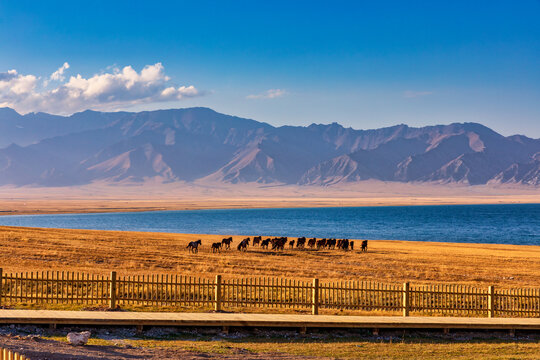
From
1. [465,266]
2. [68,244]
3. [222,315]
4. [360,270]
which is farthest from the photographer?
[68,244]

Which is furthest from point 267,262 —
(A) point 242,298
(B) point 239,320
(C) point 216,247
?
(B) point 239,320

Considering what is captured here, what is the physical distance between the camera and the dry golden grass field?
125 feet

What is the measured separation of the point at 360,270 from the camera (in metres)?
42.7

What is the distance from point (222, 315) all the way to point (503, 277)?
2462cm

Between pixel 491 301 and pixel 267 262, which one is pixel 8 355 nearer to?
pixel 491 301

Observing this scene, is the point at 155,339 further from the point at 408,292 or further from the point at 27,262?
the point at 27,262

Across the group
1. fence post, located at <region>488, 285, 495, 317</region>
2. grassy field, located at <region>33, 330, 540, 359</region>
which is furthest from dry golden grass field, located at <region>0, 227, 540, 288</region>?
grassy field, located at <region>33, 330, 540, 359</region>

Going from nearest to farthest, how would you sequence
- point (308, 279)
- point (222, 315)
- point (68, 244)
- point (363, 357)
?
point (363, 357)
point (222, 315)
point (308, 279)
point (68, 244)

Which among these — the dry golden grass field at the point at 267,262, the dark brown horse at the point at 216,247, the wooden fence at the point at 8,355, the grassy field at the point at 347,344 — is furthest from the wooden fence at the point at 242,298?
the dark brown horse at the point at 216,247

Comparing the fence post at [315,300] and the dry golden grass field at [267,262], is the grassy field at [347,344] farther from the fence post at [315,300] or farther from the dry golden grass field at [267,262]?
the dry golden grass field at [267,262]

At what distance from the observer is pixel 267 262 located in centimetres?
4612

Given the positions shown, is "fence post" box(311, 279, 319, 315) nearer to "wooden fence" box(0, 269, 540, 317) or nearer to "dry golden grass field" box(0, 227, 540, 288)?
"wooden fence" box(0, 269, 540, 317)

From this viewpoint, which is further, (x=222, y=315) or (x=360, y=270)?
(x=360, y=270)

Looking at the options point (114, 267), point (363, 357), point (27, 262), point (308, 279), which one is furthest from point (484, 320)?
point (27, 262)
